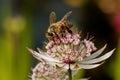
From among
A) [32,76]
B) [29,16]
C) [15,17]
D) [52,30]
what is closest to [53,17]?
[52,30]

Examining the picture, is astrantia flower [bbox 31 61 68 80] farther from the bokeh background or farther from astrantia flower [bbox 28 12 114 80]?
the bokeh background

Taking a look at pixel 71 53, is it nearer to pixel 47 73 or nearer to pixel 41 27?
pixel 47 73

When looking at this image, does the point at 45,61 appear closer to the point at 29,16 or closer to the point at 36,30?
the point at 29,16

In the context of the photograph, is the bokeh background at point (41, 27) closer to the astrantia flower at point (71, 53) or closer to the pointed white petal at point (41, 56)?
the astrantia flower at point (71, 53)

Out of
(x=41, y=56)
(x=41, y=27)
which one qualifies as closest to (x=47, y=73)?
(x=41, y=56)

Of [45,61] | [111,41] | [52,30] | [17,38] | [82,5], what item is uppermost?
[82,5]

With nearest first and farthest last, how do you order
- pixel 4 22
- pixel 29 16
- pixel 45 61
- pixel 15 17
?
pixel 45 61 → pixel 29 16 → pixel 4 22 → pixel 15 17

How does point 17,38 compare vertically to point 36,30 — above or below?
below
